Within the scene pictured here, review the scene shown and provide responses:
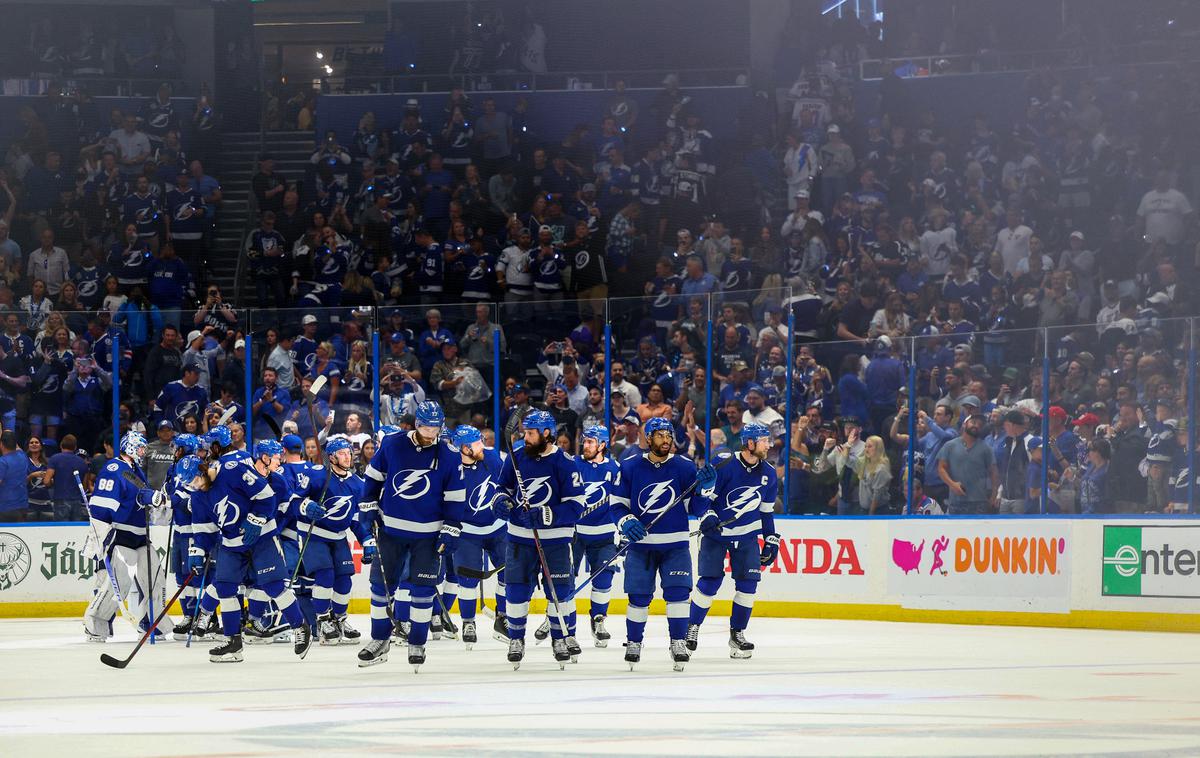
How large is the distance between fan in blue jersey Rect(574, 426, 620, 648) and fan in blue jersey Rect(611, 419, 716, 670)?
142 centimetres

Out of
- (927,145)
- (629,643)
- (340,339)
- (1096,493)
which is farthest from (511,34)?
(629,643)

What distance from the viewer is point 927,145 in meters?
21.0

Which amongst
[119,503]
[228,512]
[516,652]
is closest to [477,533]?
[228,512]

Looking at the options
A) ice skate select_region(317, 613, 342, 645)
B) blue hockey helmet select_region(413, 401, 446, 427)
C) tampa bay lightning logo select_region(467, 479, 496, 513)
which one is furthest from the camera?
ice skate select_region(317, 613, 342, 645)

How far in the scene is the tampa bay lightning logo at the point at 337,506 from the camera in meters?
12.8

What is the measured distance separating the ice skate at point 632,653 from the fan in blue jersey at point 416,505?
135 centimetres

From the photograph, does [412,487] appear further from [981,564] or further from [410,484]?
[981,564]

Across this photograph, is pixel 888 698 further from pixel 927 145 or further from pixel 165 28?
pixel 165 28

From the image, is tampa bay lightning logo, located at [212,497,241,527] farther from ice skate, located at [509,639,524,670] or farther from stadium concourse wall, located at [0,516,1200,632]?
stadium concourse wall, located at [0,516,1200,632]

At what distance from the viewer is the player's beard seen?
34.5ft

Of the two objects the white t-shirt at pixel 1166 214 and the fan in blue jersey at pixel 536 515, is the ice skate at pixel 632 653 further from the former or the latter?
the white t-shirt at pixel 1166 214

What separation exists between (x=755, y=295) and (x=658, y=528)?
18.5 feet

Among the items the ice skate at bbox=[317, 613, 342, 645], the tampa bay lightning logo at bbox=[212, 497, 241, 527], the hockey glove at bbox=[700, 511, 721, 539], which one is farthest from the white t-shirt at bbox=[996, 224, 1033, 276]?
the tampa bay lightning logo at bbox=[212, 497, 241, 527]

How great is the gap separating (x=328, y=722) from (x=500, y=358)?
926cm
